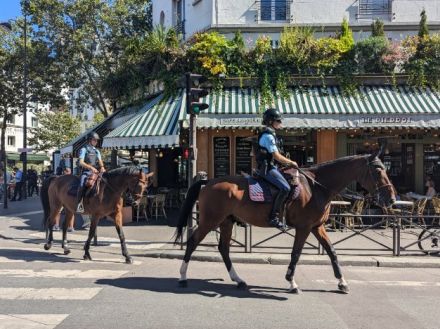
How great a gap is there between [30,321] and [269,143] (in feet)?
13.1

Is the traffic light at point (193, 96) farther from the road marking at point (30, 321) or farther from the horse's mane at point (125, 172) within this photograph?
the road marking at point (30, 321)

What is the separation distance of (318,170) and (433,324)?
2777mm

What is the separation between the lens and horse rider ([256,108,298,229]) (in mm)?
7211

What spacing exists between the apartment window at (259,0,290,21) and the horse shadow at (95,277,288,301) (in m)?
14.0

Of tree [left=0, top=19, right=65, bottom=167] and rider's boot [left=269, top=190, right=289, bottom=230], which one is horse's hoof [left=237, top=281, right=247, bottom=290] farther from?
tree [left=0, top=19, right=65, bottom=167]

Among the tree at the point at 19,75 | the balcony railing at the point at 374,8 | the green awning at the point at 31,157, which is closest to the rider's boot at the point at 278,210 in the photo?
the balcony railing at the point at 374,8

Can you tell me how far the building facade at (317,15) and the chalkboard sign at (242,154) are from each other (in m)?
5.08

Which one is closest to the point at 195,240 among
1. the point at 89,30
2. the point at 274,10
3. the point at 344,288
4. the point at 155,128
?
the point at 344,288

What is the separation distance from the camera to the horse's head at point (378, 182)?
23.4ft

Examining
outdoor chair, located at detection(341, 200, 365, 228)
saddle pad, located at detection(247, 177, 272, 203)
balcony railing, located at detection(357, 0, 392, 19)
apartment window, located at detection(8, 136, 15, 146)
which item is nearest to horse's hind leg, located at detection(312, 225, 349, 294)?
saddle pad, located at detection(247, 177, 272, 203)

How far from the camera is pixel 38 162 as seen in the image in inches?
2041

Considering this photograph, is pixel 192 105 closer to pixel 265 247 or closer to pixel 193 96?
pixel 193 96

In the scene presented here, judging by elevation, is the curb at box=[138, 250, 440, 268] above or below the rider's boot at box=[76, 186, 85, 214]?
below

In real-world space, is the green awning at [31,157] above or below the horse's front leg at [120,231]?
above
